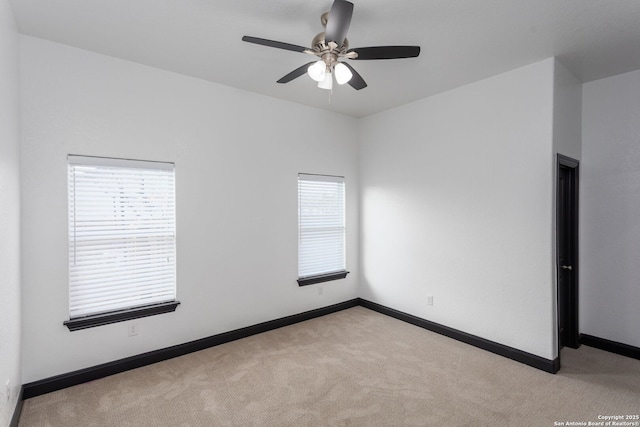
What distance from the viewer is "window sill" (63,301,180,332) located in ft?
8.78

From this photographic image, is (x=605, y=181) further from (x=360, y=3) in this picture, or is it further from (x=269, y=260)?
(x=269, y=260)

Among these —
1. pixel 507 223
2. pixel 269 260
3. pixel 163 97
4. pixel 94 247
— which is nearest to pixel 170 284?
pixel 94 247

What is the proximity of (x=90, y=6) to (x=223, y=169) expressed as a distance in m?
1.71

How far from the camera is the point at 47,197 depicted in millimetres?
2578

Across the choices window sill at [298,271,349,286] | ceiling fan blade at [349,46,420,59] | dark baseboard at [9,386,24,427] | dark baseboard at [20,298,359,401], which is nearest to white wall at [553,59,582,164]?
ceiling fan blade at [349,46,420,59]

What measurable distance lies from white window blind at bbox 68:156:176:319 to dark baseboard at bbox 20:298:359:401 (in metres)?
0.48

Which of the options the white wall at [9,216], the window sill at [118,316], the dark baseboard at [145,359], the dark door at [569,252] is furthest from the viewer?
the dark door at [569,252]

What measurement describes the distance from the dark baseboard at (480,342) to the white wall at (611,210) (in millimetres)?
961

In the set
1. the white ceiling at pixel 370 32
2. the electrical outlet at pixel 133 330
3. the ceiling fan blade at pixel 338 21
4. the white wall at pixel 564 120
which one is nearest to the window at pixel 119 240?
the electrical outlet at pixel 133 330

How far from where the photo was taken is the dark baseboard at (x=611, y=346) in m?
3.15

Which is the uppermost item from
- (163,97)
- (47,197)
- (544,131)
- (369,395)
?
(163,97)

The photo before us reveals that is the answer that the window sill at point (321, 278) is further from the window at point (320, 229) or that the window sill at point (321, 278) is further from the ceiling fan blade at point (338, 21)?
the ceiling fan blade at point (338, 21)

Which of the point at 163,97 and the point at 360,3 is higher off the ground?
the point at 360,3

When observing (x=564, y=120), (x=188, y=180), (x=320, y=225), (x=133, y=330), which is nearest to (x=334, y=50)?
(x=188, y=180)
